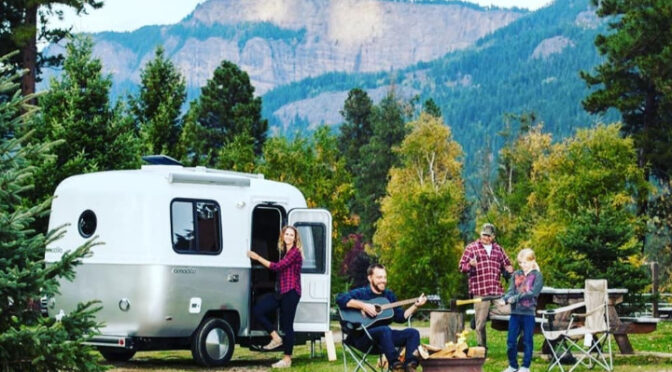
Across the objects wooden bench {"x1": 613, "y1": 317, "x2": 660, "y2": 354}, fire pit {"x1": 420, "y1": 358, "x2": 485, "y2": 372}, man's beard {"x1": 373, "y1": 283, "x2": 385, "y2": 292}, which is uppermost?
man's beard {"x1": 373, "y1": 283, "x2": 385, "y2": 292}

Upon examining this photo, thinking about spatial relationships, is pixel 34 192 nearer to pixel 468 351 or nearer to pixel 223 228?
pixel 223 228

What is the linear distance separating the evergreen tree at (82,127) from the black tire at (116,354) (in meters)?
7.30

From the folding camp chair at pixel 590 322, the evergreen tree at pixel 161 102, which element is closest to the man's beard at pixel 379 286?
the folding camp chair at pixel 590 322

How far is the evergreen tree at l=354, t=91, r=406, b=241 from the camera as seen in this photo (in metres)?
68.4

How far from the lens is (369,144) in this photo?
71688 millimetres

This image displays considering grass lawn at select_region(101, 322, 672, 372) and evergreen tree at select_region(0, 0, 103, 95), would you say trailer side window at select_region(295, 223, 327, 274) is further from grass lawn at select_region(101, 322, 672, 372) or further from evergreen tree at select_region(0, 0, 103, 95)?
evergreen tree at select_region(0, 0, 103, 95)

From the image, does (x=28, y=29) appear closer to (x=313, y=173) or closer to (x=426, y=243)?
(x=313, y=173)

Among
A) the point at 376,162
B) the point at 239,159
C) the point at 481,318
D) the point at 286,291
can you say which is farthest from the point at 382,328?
the point at 376,162

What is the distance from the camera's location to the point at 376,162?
70.7 metres

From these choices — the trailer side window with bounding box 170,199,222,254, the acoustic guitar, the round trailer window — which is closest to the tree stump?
the acoustic guitar

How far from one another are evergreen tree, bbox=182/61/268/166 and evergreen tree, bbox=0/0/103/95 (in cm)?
2409

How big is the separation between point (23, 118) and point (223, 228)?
6777 millimetres

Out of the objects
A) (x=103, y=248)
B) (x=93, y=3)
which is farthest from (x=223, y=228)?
(x=93, y=3)

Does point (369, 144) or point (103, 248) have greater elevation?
point (369, 144)
